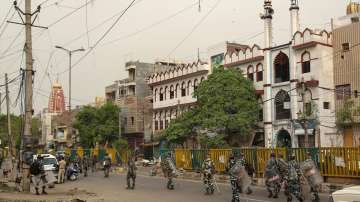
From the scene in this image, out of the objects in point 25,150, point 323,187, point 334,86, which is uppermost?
point 334,86

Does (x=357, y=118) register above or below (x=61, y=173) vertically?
above

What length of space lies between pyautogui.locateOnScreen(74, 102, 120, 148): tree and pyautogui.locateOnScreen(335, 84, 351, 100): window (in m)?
29.9

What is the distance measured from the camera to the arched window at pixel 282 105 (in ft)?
133

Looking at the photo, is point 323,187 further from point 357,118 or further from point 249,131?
point 249,131

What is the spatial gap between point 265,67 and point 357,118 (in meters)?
9.58

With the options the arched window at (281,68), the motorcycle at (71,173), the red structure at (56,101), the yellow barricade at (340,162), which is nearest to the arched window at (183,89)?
the arched window at (281,68)

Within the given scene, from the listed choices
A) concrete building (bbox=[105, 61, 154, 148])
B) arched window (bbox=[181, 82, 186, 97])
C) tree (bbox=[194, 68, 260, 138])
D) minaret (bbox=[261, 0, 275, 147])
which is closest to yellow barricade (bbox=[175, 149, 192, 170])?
tree (bbox=[194, 68, 260, 138])

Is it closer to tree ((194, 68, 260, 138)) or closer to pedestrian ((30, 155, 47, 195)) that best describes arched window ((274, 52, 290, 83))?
tree ((194, 68, 260, 138))

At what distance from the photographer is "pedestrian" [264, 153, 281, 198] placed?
1859 cm

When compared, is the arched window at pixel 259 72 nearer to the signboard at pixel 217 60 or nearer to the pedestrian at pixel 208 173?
the signboard at pixel 217 60

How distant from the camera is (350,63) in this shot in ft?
121

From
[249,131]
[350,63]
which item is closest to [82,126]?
[249,131]

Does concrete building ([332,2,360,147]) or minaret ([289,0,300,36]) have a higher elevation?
minaret ([289,0,300,36])

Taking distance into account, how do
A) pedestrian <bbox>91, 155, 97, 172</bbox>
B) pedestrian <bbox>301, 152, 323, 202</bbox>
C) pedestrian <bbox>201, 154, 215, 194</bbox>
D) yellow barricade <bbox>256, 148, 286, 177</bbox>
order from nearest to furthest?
pedestrian <bbox>301, 152, 323, 202</bbox> → pedestrian <bbox>201, 154, 215, 194</bbox> → yellow barricade <bbox>256, 148, 286, 177</bbox> → pedestrian <bbox>91, 155, 97, 172</bbox>
